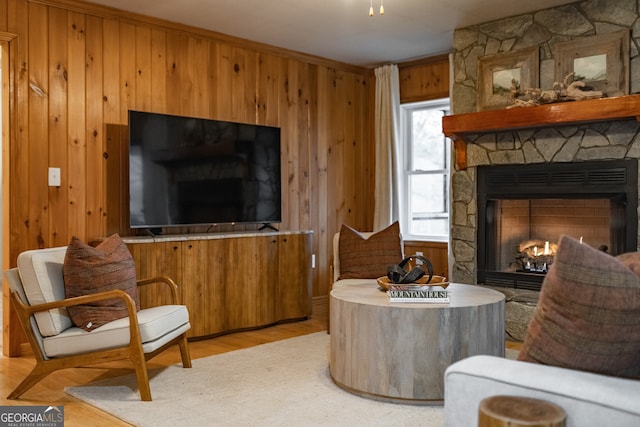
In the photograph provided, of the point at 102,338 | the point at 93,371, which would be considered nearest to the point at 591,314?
the point at 102,338

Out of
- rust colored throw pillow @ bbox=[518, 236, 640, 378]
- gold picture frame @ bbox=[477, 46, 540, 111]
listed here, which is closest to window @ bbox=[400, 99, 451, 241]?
gold picture frame @ bbox=[477, 46, 540, 111]

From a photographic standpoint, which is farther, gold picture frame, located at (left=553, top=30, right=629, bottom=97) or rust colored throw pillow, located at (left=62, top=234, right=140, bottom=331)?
gold picture frame, located at (left=553, top=30, right=629, bottom=97)

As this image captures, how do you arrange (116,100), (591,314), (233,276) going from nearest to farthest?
(591,314)
(116,100)
(233,276)

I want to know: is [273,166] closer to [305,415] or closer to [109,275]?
[109,275]

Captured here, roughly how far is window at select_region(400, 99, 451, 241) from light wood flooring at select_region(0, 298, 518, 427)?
1.50 meters

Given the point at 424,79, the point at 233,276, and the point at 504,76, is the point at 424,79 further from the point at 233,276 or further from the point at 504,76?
the point at 233,276

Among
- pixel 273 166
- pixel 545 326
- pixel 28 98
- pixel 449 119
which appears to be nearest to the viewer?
pixel 545 326

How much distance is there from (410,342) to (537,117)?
210 cm

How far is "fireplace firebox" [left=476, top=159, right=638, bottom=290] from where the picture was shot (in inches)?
165

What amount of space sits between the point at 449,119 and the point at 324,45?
1.46 meters

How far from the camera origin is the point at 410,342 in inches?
119

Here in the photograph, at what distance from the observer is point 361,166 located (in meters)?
6.46

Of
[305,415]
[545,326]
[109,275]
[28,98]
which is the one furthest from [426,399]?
[28,98]

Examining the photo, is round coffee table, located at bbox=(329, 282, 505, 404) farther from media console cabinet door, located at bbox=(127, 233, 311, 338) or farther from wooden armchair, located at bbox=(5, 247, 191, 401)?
media console cabinet door, located at bbox=(127, 233, 311, 338)
